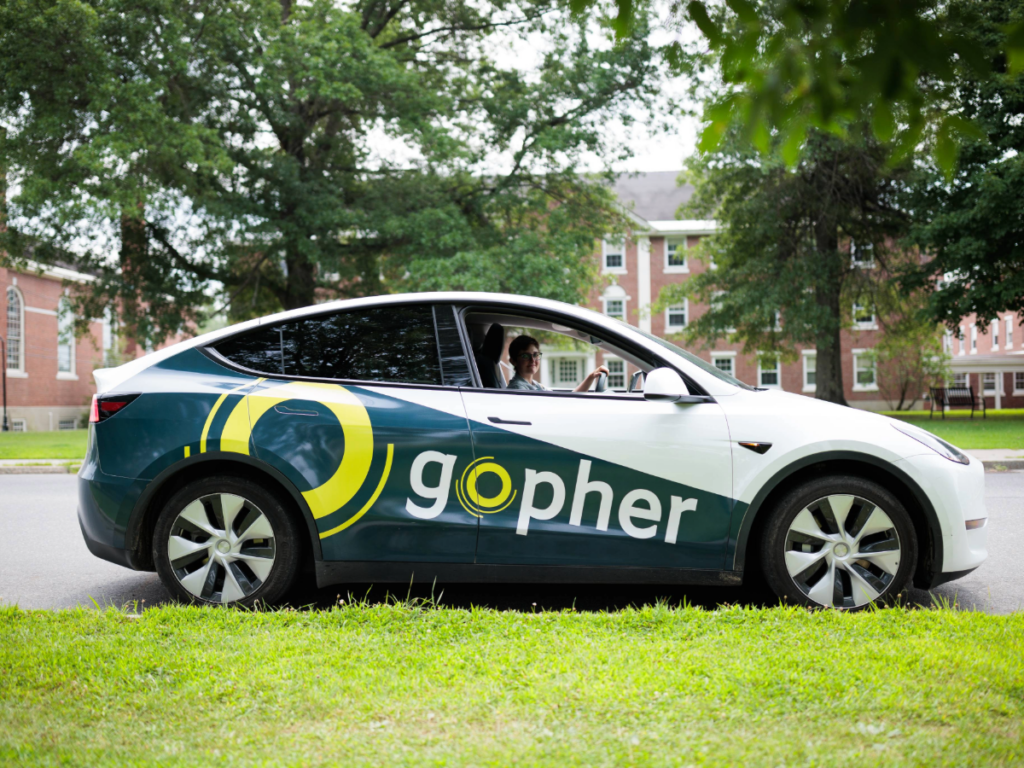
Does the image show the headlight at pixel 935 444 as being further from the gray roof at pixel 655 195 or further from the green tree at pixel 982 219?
the gray roof at pixel 655 195

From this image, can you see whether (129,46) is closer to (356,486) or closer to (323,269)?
(323,269)

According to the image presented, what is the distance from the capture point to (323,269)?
23.5m

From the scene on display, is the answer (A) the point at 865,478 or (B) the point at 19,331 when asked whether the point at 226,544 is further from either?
(B) the point at 19,331

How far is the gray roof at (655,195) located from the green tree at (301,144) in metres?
26.6

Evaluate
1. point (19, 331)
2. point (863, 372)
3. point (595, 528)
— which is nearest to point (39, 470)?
point (595, 528)

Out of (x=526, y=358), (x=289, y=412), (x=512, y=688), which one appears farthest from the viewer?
(x=526, y=358)

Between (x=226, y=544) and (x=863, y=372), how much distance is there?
46.3m

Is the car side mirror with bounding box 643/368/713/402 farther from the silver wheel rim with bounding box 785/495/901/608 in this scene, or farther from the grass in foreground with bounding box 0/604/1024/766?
the grass in foreground with bounding box 0/604/1024/766

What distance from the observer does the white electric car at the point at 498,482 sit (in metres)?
4.11

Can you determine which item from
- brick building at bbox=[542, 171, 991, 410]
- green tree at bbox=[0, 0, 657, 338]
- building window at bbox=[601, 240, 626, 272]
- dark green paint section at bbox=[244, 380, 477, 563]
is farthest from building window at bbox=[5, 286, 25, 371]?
dark green paint section at bbox=[244, 380, 477, 563]

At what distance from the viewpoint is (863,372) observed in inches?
1791

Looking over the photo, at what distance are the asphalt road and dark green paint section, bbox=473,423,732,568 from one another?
0.34 meters

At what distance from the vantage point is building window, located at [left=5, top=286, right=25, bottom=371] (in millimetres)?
39625

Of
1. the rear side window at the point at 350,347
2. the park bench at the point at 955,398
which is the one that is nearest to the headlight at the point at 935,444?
Answer: the rear side window at the point at 350,347
